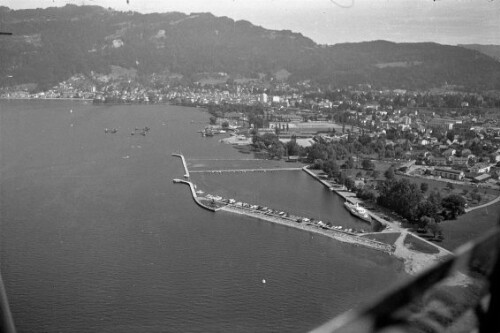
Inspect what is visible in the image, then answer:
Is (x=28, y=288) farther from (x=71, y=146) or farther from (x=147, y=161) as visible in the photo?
(x=71, y=146)

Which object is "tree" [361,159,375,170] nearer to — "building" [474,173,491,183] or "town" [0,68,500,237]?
"town" [0,68,500,237]

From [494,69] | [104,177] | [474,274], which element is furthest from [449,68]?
[474,274]

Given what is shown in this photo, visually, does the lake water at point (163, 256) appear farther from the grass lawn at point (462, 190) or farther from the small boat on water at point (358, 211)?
the grass lawn at point (462, 190)

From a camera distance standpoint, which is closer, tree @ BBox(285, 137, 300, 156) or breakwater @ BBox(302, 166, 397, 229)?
breakwater @ BBox(302, 166, 397, 229)

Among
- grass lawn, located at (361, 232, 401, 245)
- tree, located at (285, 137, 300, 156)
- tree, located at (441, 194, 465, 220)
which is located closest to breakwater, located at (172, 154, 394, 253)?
grass lawn, located at (361, 232, 401, 245)

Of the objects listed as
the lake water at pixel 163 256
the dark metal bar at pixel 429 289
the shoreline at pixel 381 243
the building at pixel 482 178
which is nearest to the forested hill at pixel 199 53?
the building at pixel 482 178
